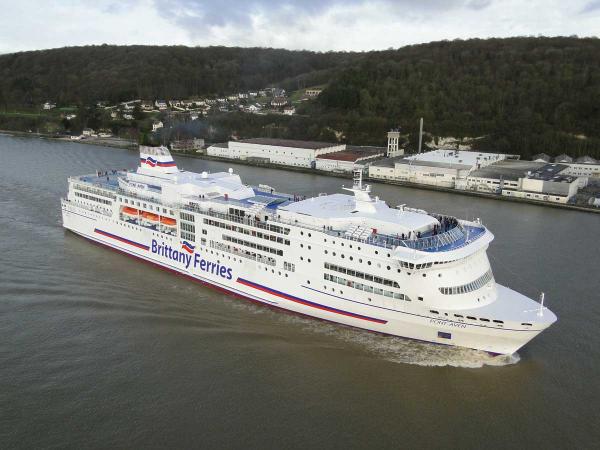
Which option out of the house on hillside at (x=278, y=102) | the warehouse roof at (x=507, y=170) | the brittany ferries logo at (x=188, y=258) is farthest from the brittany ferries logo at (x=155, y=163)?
the house on hillside at (x=278, y=102)

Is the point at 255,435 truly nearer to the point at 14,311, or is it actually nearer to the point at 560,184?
the point at 14,311

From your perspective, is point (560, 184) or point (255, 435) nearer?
point (255, 435)

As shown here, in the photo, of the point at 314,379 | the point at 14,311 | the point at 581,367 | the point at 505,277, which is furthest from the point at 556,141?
the point at 14,311

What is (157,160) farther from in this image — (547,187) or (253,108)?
(253,108)

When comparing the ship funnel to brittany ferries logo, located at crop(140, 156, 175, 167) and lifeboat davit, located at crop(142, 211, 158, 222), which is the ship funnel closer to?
brittany ferries logo, located at crop(140, 156, 175, 167)

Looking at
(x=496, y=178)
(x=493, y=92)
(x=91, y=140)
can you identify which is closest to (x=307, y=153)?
(x=496, y=178)

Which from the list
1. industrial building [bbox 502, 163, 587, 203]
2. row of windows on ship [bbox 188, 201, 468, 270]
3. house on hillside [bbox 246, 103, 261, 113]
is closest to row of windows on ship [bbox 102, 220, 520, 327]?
row of windows on ship [bbox 188, 201, 468, 270]
